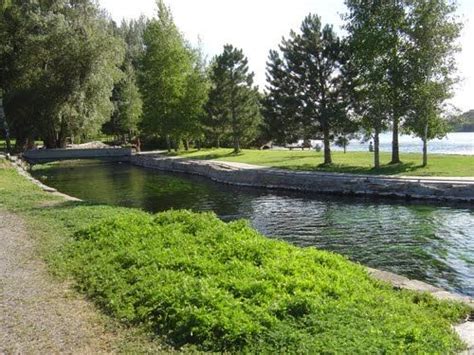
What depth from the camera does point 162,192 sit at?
102 feet

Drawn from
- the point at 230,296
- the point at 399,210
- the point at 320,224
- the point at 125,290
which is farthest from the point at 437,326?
the point at 399,210

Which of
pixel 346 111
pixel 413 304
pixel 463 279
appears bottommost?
pixel 463 279

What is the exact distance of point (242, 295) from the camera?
25.5 feet

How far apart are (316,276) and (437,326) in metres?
2.21

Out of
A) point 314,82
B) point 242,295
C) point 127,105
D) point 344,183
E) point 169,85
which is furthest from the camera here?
point 127,105

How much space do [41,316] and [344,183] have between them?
21.9 m

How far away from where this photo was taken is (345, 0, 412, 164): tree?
1238 inches

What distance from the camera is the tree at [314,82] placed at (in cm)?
3562

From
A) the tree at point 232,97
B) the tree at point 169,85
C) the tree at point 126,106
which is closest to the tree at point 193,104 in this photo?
the tree at point 169,85

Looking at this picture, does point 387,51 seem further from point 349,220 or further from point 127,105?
point 127,105

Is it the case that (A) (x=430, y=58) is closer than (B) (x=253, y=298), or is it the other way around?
(B) (x=253, y=298)

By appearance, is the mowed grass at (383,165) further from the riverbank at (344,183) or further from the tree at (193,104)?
the tree at (193,104)

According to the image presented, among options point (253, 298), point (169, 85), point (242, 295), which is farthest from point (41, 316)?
point (169, 85)

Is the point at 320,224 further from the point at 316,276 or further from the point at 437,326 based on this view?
the point at 437,326
